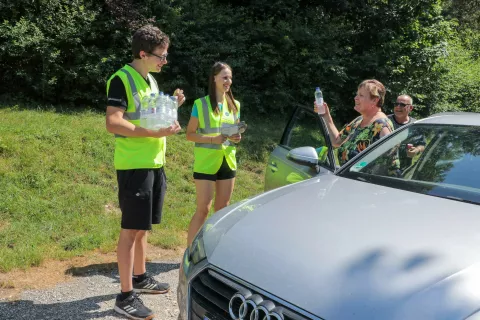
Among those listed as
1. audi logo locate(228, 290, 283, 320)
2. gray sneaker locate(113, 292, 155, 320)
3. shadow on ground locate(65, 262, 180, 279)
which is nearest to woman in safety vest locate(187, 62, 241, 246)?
shadow on ground locate(65, 262, 180, 279)

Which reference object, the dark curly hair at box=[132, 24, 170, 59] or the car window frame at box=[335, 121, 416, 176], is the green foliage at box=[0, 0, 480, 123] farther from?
the car window frame at box=[335, 121, 416, 176]

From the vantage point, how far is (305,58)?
12594 millimetres

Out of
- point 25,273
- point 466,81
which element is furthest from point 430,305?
point 466,81

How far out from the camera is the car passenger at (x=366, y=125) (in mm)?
4008

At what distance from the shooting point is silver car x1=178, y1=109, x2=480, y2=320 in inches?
73.5

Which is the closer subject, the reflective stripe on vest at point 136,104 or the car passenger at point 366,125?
the reflective stripe on vest at point 136,104

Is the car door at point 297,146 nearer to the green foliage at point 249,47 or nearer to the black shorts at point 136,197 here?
the black shorts at point 136,197

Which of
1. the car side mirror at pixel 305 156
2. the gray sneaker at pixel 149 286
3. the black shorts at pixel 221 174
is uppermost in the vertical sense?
the car side mirror at pixel 305 156

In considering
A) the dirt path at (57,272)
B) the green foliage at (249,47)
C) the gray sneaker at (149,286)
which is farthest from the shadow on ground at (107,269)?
the green foliage at (249,47)

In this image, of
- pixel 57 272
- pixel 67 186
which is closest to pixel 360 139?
pixel 57 272

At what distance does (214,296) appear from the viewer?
2289 millimetres

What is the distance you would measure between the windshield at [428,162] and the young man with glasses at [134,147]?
1.38 metres

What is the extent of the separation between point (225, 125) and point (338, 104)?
9115mm

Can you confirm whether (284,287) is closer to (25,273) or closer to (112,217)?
(25,273)
